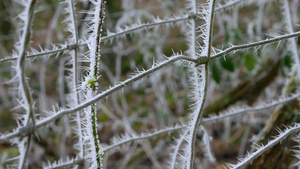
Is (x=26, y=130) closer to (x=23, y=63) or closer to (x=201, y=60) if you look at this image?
(x=23, y=63)

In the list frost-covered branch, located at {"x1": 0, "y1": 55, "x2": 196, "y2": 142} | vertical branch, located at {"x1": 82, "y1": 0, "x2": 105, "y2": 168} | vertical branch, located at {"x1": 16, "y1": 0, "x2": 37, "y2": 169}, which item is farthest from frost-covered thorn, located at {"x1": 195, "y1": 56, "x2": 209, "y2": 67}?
vertical branch, located at {"x1": 16, "y1": 0, "x2": 37, "y2": 169}

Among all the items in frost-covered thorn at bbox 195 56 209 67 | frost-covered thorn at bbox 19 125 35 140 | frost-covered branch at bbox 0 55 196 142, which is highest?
frost-covered thorn at bbox 195 56 209 67

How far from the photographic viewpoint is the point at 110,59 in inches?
111

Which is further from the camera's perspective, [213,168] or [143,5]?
[143,5]

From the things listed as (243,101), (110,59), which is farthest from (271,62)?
(110,59)

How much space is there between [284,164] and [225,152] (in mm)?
856

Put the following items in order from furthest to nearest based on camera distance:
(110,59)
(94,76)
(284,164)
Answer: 1. (110,59)
2. (284,164)
3. (94,76)

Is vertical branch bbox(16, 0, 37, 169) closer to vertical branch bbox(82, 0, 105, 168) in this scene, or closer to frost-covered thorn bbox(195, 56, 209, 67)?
vertical branch bbox(82, 0, 105, 168)

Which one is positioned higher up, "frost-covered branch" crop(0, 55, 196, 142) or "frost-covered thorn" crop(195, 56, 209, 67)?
"frost-covered thorn" crop(195, 56, 209, 67)

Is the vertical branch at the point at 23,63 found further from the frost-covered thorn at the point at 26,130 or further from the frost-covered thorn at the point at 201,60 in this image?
the frost-covered thorn at the point at 201,60

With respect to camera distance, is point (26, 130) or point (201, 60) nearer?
point (26, 130)

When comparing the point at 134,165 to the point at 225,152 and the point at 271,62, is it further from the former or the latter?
the point at 271,62

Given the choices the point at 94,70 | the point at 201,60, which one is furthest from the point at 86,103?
the point at 201,60

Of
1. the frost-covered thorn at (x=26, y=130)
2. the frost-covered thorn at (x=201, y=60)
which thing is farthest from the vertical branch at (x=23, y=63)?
the frost-covered thorn at (x=201, y=60)
